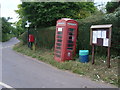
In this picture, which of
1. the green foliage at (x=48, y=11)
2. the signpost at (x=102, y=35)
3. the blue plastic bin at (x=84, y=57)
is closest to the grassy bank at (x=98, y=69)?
the blue plastic bin at (x=84, y=57)

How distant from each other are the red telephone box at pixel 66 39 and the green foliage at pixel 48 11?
3291mm

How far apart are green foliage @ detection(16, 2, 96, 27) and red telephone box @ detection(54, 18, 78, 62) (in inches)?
130

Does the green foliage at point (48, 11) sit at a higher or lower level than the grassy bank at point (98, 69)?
higher

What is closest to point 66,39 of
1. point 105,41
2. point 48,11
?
point 105,41

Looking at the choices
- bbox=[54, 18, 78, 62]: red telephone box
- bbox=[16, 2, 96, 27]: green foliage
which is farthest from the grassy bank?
bbox=[16, 2, 96, 27]: green foliage

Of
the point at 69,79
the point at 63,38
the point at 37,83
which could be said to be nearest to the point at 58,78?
the point at 69,79

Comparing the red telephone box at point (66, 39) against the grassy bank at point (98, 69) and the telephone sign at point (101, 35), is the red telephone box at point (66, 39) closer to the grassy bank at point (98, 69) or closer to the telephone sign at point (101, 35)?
the grassy bank at point (98, 69)

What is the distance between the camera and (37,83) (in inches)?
217

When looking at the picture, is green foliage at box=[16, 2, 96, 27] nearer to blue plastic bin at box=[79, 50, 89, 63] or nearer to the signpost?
blue plastic bin at box=[79, 50, 89, 63]

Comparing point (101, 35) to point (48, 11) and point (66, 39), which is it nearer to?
point (66, 39)

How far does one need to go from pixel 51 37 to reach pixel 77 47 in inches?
128

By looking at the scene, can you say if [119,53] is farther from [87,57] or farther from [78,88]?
[78,88]

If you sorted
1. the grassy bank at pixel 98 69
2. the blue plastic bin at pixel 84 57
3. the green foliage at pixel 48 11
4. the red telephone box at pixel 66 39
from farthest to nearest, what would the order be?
the green foliage at pixel 48 11
the red telephone box at pixel 66 39
the blue plastic bin at pixel 84 57
the grassy bank at pixel 98 69

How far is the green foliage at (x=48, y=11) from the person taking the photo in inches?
474
